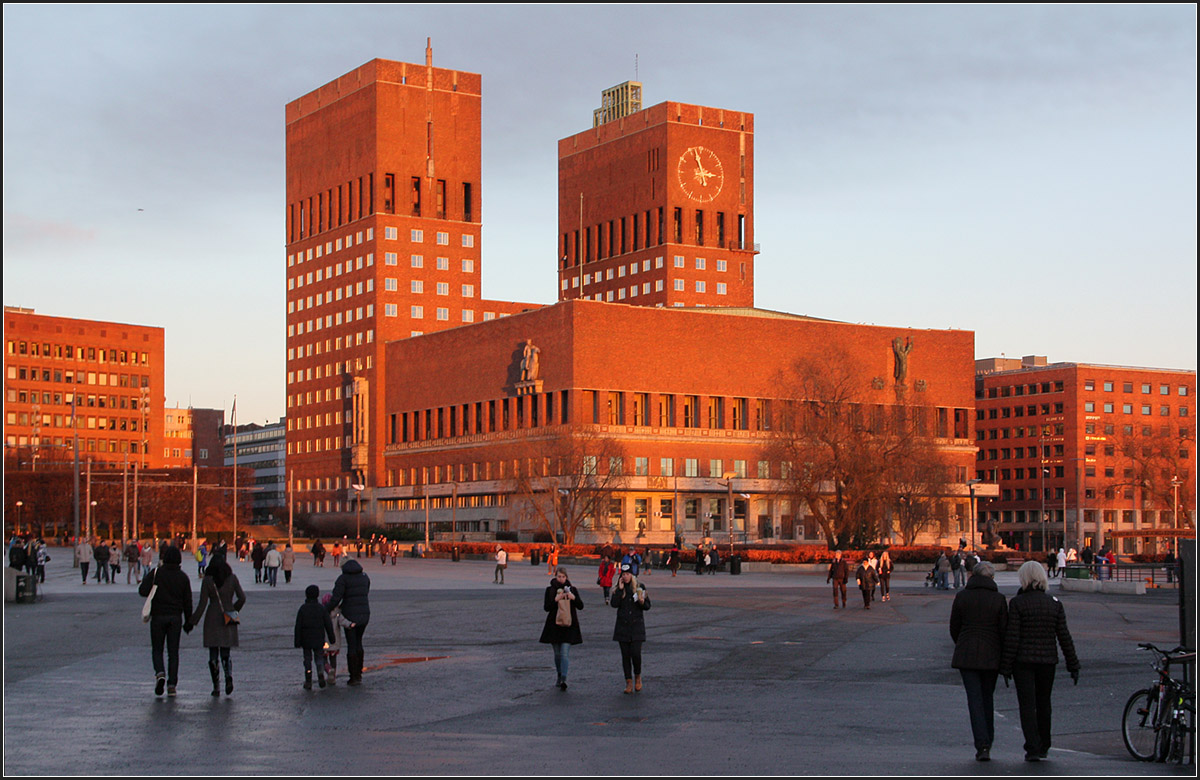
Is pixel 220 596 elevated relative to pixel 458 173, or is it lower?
A: lower

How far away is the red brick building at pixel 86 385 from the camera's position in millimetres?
182000

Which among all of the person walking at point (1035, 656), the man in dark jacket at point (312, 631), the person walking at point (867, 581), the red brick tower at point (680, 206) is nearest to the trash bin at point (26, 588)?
the person walking at point (867, 581)

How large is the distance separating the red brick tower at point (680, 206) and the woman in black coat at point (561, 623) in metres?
152

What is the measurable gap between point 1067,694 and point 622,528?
10652cm

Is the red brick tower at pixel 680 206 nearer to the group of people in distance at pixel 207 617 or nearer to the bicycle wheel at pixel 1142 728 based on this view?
the group of people in distance at pixel 207 617

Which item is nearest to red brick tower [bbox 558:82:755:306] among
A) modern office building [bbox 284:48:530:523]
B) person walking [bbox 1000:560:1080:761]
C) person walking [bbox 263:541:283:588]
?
modern office building [bbox 284:48:530:523]

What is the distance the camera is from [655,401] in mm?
133000

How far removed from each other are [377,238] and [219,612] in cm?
13928

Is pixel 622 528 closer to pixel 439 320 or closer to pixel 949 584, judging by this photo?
pixel 439 320

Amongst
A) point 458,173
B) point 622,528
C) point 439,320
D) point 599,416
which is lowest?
point 622,528

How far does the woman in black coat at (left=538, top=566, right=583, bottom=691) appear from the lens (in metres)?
20.9

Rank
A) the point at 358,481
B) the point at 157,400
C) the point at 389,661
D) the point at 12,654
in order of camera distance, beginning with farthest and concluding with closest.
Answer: the point at 157,400, the point at 358,481, the point at 12,654, the point at 389,661

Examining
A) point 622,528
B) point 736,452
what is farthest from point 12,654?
point 736,452

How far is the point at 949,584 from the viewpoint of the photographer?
61094 millimetres
